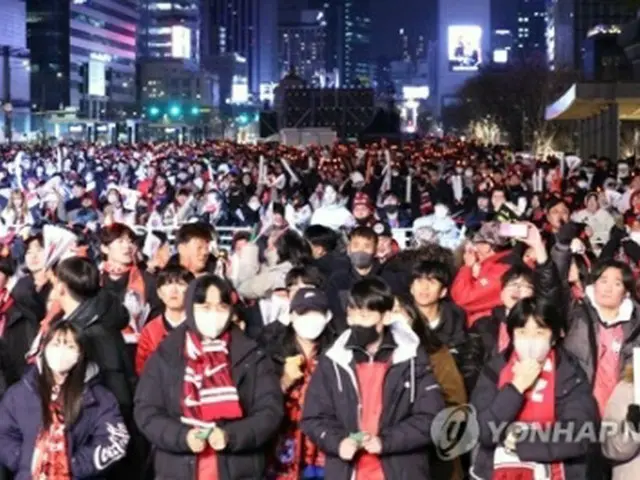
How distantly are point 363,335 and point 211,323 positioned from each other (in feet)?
2.32

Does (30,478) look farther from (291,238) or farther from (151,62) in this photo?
(151,62)

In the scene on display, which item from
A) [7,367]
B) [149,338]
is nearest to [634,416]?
[149,338]

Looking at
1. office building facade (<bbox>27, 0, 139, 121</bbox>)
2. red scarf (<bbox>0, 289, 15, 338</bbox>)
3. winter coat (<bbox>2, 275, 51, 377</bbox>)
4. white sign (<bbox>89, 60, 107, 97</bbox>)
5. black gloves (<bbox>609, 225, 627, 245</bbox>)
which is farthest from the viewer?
white sign (<bbox>89, 60, 107, 97</bbox>)

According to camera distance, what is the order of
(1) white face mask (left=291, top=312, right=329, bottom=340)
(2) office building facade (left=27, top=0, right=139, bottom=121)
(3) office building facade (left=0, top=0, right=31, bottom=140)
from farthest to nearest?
(2) office building facade (left=27, top=0, right=139, bottom=121) → (3) office building facade (left=0, top=0, right=31, bottom=140) → (1) white face mask (left=291, top=312, right=329, bottom=340)

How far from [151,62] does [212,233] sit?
182 m

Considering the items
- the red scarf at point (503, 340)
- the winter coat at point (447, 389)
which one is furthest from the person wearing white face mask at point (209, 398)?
the red scarf at point (503, 340)

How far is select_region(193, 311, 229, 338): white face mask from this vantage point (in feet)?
21.2

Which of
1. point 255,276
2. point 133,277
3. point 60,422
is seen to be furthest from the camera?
point 255,276

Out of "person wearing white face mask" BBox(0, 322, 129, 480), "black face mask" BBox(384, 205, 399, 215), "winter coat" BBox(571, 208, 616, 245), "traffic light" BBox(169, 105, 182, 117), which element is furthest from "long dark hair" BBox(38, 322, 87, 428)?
"traffic light" BBox(169, 105, 182, 117)

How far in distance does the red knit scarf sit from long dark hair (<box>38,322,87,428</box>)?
1.54 ft

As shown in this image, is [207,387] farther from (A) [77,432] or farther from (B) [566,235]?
(B) [566,235]

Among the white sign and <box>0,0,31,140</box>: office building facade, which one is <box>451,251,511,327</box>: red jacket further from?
the white sign

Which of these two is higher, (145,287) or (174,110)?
(174,110)

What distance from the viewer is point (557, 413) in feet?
20.8
